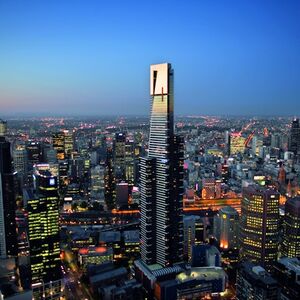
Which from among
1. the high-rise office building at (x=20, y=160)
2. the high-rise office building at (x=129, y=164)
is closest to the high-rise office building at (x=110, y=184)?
the high-rise office building at (x=129, y=164)

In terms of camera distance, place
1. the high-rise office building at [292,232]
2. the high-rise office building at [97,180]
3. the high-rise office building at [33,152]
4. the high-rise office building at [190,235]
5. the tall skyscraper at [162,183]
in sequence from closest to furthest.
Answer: the tall skyscraper at [162,183] < the high-rise office building at [292,232] < the high-rise office building at [190,235] < the high-rise office building at [97,180] < the high-rise office building at [33,152]

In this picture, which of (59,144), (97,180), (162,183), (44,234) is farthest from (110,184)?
(44,234)

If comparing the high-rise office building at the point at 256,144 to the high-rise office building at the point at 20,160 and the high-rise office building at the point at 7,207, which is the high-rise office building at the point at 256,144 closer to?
the high-rise office building at the point at 20,160

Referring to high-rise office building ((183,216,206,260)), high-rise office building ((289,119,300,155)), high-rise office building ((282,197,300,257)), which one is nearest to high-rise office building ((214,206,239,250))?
high-rise office building ((183,216,206,260))

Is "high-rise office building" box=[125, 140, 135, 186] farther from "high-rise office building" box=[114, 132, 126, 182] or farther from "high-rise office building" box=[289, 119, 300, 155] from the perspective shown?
"high-rise office building" box=[289, 119, 300, 155]

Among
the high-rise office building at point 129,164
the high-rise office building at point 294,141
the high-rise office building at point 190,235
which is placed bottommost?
the high-rise office building at point 190,235

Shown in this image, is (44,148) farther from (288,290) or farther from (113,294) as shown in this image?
(288,290)

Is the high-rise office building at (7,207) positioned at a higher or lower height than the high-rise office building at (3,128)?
lower
